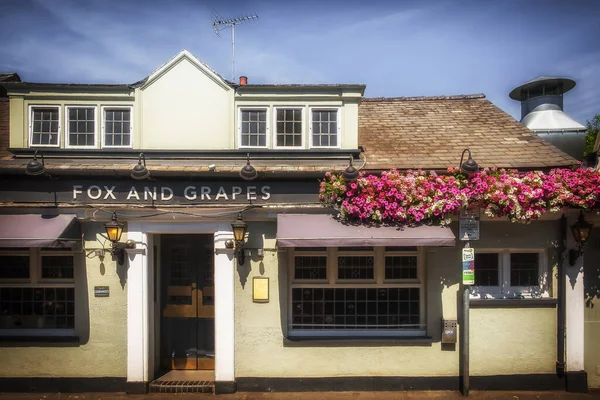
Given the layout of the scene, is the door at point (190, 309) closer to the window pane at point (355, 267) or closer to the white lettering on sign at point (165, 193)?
the white lettering on sign at point (165, 193)

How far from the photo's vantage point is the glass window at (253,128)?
27.3 ft

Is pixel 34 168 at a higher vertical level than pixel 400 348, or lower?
higher

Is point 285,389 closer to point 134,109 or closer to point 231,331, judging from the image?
point 231,331

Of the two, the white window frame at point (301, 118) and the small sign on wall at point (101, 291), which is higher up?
the white window frame at point (301, 118)

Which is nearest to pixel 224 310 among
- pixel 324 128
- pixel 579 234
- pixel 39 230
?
pixel 39 230

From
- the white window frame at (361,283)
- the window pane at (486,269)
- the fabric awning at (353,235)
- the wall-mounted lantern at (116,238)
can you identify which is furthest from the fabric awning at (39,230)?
the window pane at (486,269)

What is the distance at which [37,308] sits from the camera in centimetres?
Answer: 797

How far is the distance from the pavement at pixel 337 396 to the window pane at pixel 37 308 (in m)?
1.29

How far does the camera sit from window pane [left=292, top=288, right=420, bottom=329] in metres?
7.94

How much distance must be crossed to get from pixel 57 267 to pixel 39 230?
112cm

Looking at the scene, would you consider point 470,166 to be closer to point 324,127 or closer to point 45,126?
point 324,127

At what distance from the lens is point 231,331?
7613 mm

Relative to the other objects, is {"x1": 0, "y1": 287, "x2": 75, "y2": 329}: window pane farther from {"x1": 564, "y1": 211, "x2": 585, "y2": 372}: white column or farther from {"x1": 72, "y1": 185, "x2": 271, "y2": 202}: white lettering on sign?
{"x1": 564, "y1": 211, "x2": 585, "y2": 372}: white column

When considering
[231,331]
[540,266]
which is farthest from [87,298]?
[540,266]
